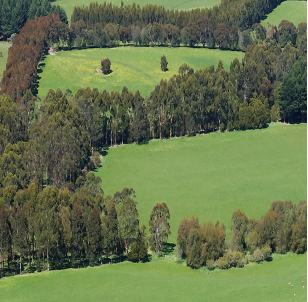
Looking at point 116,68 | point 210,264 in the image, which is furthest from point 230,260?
point 116,68

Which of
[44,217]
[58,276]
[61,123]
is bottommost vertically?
[58,276]

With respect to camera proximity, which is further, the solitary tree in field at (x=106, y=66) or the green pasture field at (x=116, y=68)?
the solitary tree in field at (x=106, y=66)

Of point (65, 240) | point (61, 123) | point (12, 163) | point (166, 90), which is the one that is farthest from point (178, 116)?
point (65, 240)

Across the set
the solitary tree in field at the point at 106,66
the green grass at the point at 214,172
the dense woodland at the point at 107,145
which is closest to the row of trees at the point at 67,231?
the dense woodland at the point at 107,145

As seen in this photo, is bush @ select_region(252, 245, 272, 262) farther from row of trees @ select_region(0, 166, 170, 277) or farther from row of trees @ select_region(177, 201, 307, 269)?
row of trees @ select_region(0, 166, 170, 277)

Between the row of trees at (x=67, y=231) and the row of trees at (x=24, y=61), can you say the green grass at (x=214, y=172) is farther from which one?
the row of trees at (x=24, y=61)

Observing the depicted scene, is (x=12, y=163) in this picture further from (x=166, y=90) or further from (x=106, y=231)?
(x=166, y=90)

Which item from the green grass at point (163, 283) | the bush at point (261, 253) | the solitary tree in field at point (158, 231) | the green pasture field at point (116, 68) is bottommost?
the green grass at point (163, 283)
